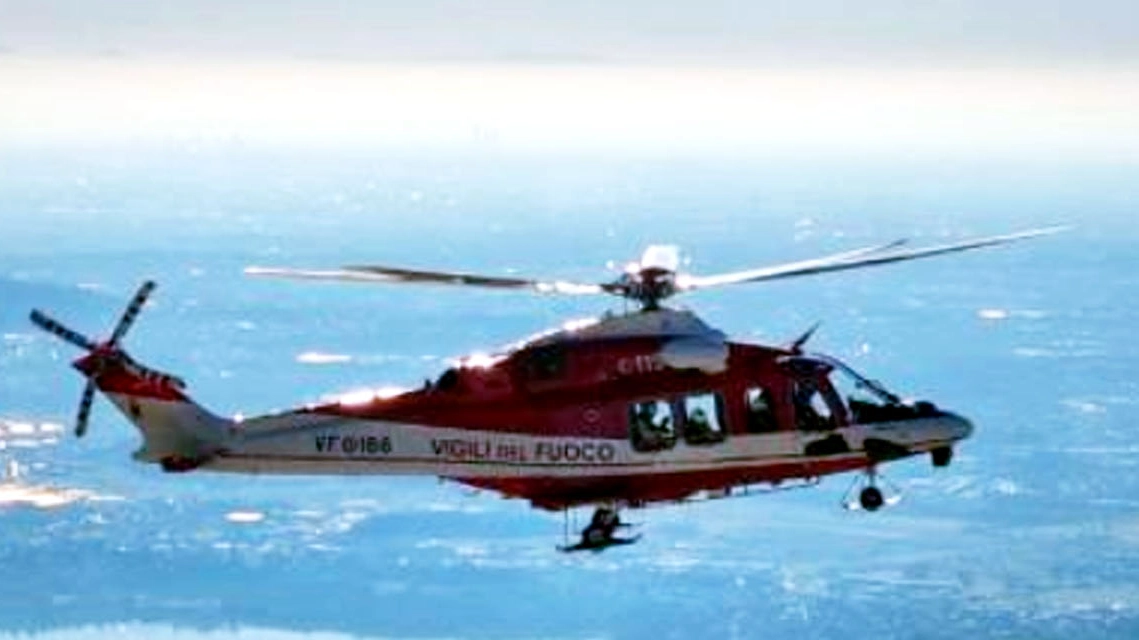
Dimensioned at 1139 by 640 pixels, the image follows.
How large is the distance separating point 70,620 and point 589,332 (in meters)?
108

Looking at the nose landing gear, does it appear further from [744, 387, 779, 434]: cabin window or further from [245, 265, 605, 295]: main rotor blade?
[245, 265, 605, 295]: main rotor blade

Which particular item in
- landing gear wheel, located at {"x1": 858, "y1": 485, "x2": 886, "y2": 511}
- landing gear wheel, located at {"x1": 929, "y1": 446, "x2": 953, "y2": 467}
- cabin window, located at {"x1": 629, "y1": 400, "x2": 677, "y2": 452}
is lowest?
Answer: landing gear wheel, located at {"x1": 858, "y1": 485, "x2": 886, "y2": 511}

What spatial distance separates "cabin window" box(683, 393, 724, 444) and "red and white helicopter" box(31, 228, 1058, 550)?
25mm

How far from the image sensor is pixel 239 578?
477ft

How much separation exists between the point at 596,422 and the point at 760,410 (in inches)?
117

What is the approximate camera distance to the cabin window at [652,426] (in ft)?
108

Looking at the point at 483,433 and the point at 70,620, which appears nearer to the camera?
the point at 483,433

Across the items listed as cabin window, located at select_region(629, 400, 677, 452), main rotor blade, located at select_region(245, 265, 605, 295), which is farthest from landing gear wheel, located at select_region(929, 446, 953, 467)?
main rotor blade, located at select_region(245, 265, 605, 295)

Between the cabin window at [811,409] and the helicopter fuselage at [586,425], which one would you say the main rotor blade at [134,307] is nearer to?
the helicopter fuselage at [586,425]

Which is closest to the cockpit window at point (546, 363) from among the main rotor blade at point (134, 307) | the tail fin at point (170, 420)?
the tail fin at point (170, 420)

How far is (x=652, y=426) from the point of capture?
33.1 m

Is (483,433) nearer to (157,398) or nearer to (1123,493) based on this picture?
(157,398)

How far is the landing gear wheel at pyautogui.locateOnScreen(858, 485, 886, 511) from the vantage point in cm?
3317

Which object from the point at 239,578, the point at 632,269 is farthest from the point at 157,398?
the point at 239,578
